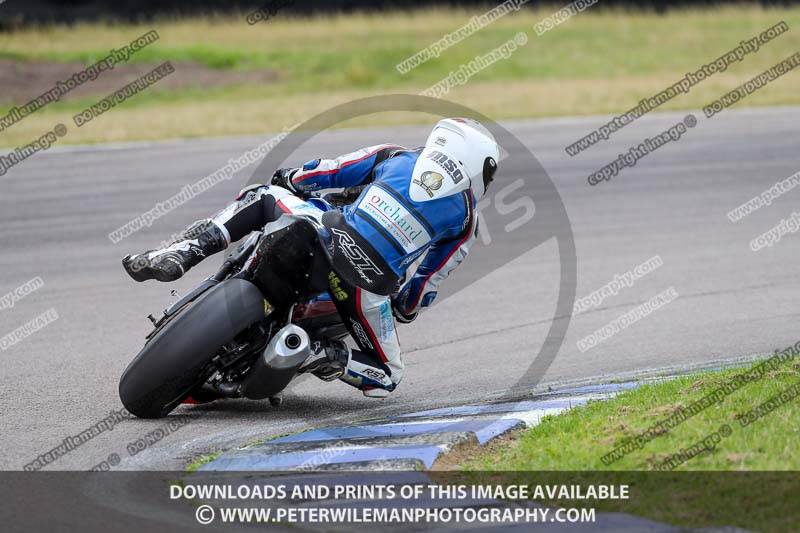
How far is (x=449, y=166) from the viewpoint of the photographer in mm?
5609

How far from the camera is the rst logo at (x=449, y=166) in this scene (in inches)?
221

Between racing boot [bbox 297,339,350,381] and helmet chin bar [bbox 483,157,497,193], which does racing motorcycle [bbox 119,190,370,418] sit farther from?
helmet chin bar [bbox 483,157,497,193]

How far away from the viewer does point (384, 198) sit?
5609 millimetres

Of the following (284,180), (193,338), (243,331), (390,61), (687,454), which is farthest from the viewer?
(390,61)

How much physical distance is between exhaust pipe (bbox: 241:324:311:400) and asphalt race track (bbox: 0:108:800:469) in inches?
11.5

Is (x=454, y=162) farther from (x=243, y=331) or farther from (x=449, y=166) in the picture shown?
(x=243, y=331)

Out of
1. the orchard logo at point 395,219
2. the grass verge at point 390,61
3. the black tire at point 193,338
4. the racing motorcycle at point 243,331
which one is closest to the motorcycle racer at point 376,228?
the orchard logo at point 395,219

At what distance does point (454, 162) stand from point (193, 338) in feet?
5.33

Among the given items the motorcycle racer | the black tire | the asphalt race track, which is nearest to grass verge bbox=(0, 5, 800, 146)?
the asphalt race track

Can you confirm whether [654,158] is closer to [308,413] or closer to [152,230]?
[152,230]

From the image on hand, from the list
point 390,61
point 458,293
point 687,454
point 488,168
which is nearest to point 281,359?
point 488,168

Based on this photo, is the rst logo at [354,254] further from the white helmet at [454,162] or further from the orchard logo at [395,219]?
the white helmet at [454,162]

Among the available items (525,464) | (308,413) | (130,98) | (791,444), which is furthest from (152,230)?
(130,98)

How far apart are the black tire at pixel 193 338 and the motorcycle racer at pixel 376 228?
33cm
